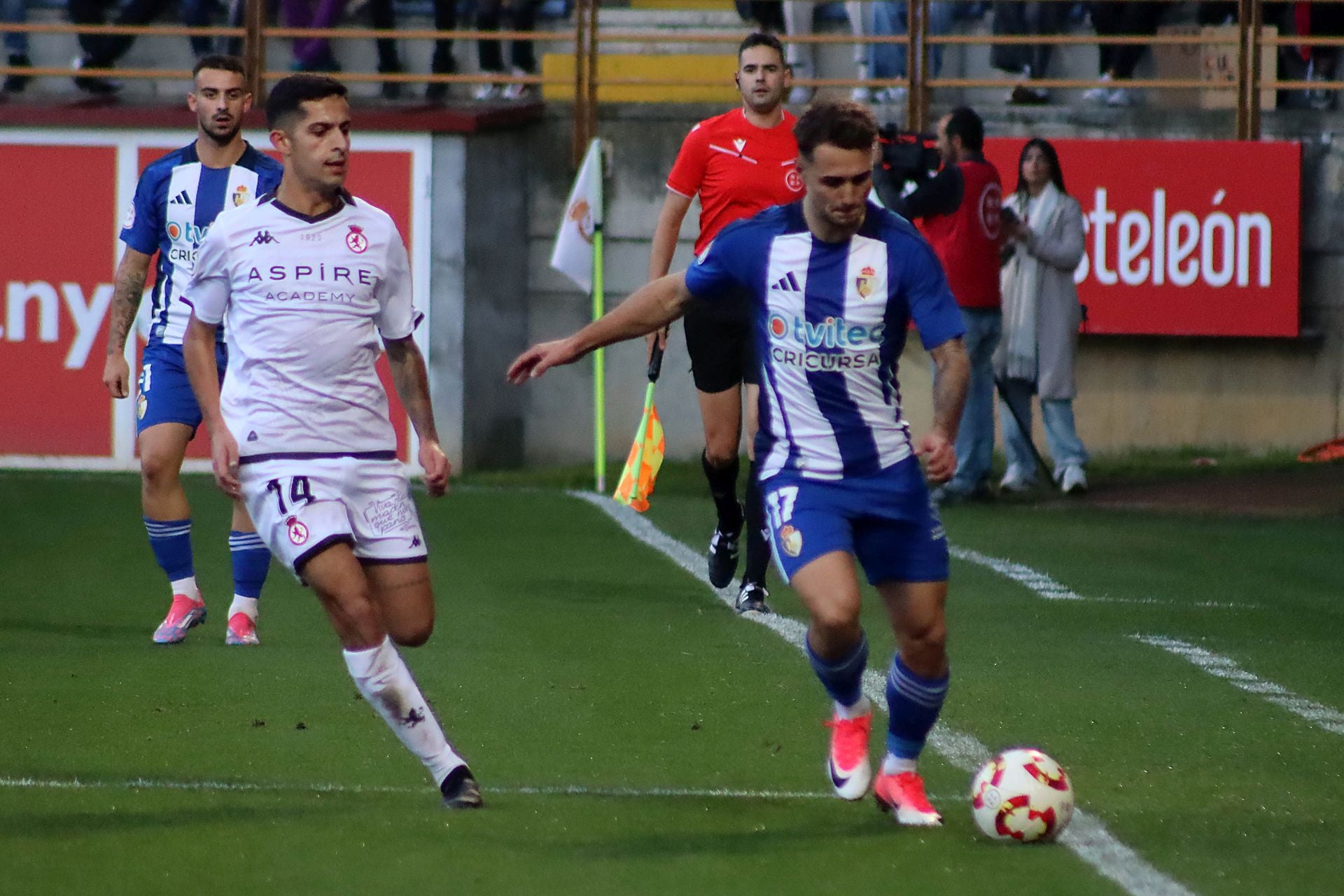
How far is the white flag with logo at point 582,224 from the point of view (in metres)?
14.8

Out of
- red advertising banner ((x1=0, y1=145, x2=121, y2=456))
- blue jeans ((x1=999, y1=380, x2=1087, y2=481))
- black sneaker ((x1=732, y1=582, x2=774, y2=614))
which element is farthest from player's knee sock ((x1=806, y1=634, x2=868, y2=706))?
red advertising banner ((x1=0, y1=145, x2=121, y2=456))

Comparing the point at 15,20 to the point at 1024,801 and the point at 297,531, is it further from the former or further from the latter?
the point at 1024,801

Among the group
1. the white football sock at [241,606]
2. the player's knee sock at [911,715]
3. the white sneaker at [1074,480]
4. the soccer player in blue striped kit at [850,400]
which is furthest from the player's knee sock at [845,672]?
the white sneaker at [1074,480]

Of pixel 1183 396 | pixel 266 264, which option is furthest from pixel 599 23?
pixel 266 264

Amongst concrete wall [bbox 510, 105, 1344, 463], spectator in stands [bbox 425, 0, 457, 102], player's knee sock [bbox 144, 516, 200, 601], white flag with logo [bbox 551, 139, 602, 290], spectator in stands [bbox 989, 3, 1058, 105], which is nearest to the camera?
player's knee sock [bbox 144, 516, 200, 601]

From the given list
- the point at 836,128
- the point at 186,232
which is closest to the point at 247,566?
the point at 186,232

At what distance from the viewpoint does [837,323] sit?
5531 millimetres

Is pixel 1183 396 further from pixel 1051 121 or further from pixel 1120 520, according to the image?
pixel 1120 520

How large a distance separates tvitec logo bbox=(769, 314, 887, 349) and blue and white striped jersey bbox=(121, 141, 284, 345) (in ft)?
11.0

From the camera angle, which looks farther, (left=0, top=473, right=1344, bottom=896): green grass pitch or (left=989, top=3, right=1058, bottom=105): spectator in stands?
(left=989, top=3, right=1058, bottom=105): spectator in stands

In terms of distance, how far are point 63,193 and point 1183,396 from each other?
28.2 feet

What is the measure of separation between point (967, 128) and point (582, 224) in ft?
9.69

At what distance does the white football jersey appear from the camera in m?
5.84

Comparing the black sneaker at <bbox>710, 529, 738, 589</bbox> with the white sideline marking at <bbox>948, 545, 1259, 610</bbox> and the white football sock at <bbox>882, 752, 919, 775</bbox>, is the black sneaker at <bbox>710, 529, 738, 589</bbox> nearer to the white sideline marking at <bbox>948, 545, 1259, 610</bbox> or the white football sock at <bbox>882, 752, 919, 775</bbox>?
the white sideline marking at <bbox>948, 545, 1259, 610</bbox>
